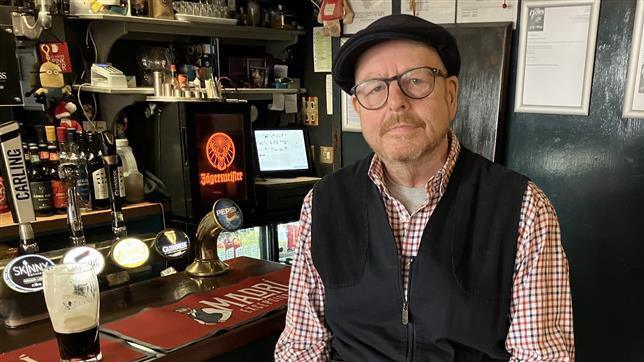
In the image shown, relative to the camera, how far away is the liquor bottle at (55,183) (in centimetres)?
262

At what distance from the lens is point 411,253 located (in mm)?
1271

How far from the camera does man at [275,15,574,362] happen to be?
46.9 inches

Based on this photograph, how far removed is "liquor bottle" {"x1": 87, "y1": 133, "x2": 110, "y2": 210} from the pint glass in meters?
1.67

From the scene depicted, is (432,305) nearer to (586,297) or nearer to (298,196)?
(586,297)

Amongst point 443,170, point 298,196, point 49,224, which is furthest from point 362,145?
point 49,224

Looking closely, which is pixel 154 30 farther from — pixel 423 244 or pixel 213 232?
pixel 423 244

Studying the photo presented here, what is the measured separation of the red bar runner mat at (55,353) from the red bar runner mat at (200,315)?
0.12 ft

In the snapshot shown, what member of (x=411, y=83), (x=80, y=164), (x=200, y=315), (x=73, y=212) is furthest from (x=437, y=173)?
(x=80, y=164)

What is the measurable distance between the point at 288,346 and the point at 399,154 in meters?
0.58

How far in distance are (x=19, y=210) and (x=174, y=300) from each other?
47cm

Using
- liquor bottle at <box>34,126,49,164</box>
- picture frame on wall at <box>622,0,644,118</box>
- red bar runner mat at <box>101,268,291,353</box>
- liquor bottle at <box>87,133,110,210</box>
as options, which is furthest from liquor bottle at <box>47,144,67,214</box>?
picture frame on wall at <box>622,0,644,118</box>

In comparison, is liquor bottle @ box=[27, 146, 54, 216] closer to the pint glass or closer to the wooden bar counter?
the wooden bar counter

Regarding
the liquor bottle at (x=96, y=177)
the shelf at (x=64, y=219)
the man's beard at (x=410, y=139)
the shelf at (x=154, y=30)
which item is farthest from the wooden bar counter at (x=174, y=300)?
the shelf at (x=154, y=30)

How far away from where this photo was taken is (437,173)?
1282 mm
